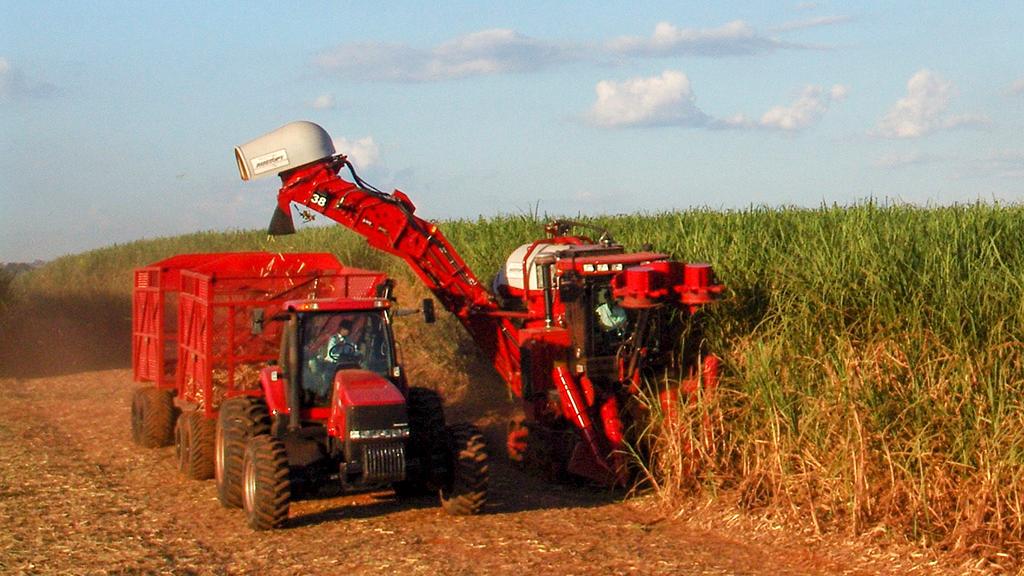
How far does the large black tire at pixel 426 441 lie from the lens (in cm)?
1027

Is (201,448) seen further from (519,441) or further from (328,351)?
(519,441)

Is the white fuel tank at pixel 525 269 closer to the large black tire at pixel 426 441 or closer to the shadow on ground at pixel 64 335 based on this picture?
the large black tire at pixel 426 441

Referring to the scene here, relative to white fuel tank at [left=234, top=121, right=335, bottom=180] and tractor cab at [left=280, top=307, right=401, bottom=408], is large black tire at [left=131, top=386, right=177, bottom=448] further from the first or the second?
tractor cab at [left=280, top=307, right=401, bottom=408]

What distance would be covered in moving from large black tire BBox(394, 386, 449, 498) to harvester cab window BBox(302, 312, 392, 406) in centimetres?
46

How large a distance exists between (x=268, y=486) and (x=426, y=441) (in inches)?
55.9

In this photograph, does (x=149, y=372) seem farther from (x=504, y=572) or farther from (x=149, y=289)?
(x=504, y=572)

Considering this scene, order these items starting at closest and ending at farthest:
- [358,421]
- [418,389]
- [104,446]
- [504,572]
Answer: [504,572]
[358,421]
[418,389]
[104,446]

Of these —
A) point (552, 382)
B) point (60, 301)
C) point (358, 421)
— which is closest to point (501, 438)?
point (552, 382)

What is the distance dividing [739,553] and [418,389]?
343 centimetres

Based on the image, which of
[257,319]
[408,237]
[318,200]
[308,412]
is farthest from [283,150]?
[308,412]

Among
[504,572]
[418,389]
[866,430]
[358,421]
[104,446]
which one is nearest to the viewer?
[504,572]

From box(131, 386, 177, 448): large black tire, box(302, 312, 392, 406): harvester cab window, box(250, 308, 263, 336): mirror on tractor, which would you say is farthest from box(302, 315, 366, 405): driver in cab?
box(131, 386, 177, 448): large black tire

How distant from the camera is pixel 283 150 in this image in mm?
12438

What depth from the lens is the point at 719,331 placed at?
11.3 meters
